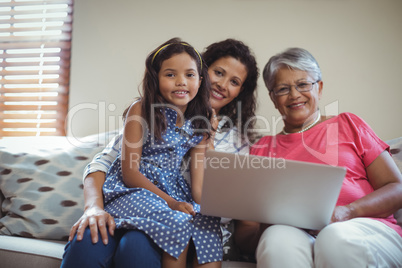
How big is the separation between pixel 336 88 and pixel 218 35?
0.67 meters

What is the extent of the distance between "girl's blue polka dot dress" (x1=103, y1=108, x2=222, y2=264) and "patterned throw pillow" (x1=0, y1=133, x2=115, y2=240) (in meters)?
0.27

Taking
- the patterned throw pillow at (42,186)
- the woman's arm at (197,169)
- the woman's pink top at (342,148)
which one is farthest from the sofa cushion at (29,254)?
the woman's pink top at (342,148)

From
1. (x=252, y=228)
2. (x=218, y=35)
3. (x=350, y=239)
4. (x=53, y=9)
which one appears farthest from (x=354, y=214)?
(x=53, y=9)

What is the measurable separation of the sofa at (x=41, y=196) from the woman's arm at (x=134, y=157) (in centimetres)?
32

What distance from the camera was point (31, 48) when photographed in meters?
2.19

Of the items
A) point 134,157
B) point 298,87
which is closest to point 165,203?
point 134,157

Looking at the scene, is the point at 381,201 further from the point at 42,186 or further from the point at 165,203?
the point at 42,186

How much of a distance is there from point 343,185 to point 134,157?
2.34ft

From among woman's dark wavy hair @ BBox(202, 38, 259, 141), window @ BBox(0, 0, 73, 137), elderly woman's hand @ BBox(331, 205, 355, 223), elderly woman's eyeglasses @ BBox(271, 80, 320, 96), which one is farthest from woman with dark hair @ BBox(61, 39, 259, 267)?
window @ BBox(0, 0, 73, 137)

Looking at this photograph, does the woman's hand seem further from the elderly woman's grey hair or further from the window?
the window

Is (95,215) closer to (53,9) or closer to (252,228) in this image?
(252,228)

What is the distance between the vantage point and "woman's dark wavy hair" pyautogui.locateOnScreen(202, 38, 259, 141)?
1570 millimetres

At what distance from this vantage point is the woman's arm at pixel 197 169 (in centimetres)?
127

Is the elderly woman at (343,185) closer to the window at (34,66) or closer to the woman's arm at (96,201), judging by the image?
the woman's arm at (96,201)
